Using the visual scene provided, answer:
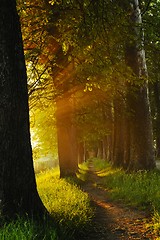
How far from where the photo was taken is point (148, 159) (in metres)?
14.4

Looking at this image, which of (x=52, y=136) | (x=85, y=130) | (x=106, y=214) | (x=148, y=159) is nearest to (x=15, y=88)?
(x=106, y=214)

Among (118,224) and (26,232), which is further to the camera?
(118,224)

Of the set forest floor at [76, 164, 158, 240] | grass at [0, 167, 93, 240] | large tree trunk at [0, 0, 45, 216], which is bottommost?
forest floor at [76, 164, 158, 240]

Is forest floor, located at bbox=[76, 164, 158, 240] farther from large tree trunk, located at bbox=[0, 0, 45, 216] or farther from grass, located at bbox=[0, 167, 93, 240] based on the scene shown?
large tree trunk, located at bbox=[0, 0, 45, 216]

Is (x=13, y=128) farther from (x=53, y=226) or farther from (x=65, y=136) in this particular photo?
(x=65, y=136)

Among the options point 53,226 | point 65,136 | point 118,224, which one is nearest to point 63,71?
point 65,136

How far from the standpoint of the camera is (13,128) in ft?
19.4

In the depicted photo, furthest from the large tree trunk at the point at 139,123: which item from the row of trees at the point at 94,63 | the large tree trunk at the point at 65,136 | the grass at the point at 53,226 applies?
the grass at the point at 53,226

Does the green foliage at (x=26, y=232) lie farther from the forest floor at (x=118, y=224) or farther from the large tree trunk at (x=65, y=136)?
the large tree trunk at (x=65, y=136)

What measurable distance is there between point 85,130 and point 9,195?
19.6 meters

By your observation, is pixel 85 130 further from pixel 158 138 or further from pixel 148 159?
pixel 148 159

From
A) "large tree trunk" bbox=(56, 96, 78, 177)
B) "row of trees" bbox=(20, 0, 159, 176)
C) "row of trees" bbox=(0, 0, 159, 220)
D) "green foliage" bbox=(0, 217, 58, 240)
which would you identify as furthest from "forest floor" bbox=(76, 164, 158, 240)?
"large tree trunk" bbox=(56, 96, 78, 177)

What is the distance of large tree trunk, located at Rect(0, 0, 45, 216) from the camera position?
5762 millimetres

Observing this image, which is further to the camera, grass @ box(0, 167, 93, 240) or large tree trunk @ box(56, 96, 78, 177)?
large tree trunk @ box(56, 96, 78, 177)
